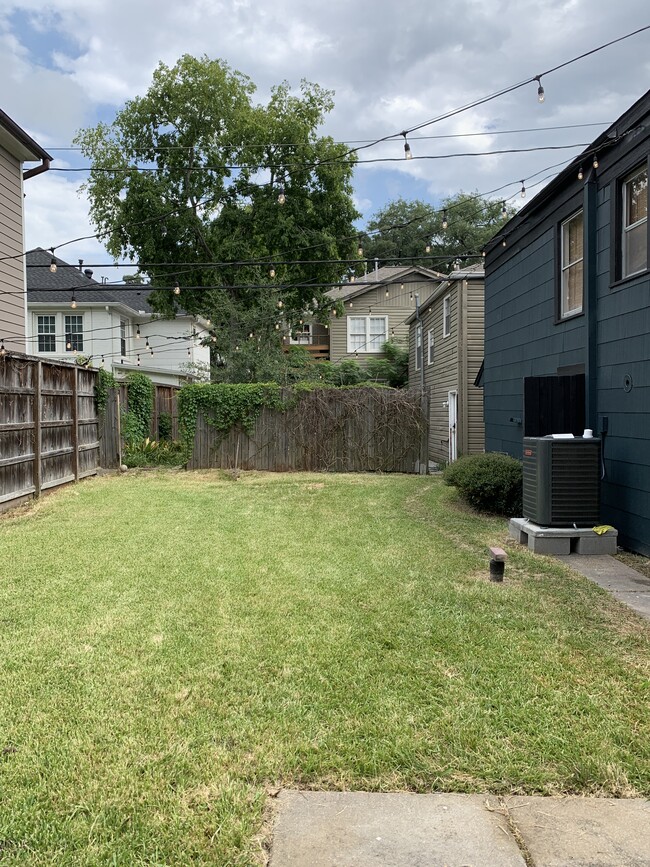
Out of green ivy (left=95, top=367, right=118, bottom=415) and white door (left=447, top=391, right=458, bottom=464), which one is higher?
green ivy (left=95, top=367, right=118, bottom=415)

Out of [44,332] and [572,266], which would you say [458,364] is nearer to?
[572,266]

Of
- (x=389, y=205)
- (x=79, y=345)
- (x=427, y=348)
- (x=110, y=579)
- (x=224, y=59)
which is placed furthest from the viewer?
(x=389, y=205)

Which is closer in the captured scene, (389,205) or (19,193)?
(19,193)

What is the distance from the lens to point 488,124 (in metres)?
8.94

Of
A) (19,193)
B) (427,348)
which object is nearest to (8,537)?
(19,193)

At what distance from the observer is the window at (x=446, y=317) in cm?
1390

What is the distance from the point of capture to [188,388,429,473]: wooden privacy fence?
43.7 feet

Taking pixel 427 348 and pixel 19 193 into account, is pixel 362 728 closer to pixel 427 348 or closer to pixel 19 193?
pixel 19 193

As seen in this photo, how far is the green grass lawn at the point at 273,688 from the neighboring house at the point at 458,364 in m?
7.33

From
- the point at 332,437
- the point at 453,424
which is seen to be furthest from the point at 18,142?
the point at 453,424

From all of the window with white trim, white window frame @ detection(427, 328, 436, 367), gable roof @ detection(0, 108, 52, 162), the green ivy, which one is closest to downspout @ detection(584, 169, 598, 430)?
gable roof @ detection(0, 108, 52, 162)

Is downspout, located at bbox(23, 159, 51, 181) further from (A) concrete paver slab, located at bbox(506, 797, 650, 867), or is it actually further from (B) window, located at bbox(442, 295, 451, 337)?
(A) concrete paver slab, located at bbox(506, 797, 650, 867)

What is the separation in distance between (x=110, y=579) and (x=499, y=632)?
2979 millimetres

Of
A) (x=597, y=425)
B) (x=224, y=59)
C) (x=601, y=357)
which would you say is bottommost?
(x=597, y=425)
